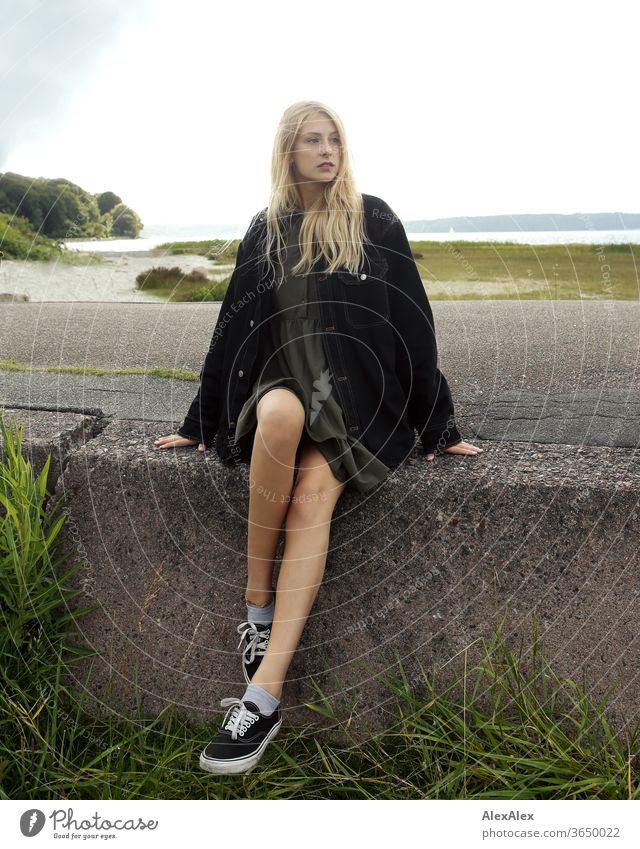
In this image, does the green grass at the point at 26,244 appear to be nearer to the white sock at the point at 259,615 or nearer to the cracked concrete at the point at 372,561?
the cracked concrete at the point at 372,561

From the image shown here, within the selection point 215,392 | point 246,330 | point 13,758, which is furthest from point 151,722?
point 246,330

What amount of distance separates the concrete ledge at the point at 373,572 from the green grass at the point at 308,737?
0.18ft

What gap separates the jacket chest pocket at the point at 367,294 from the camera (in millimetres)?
1979

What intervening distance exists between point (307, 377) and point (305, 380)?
1 centimetres

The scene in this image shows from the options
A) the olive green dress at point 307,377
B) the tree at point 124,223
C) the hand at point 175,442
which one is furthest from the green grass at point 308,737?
the tree at point 124,223

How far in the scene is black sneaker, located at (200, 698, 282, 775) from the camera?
1718mm

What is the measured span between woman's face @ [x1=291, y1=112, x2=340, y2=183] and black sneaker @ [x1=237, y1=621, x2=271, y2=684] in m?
1.19

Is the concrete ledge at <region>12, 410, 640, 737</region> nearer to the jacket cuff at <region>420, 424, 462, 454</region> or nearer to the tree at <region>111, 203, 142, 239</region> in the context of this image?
the jacket cuff at <region>420, 424, 462, 454</region>

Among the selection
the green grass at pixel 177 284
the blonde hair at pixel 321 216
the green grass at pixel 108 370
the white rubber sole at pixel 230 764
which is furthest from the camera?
the green grass at pixel 108 370

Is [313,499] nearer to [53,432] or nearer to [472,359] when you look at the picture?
[53,432]

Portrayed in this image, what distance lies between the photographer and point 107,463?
6.72 feet

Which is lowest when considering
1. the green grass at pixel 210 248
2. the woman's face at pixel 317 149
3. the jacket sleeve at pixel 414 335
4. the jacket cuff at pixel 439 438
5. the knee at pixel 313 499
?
the knee at pixel 313 499

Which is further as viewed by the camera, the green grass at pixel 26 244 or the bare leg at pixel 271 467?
the green grass at pixel 26 244

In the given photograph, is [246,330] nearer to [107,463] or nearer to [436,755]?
[107,463]
